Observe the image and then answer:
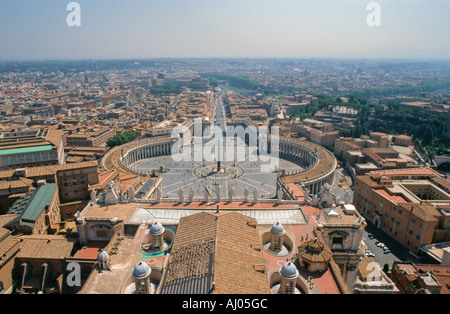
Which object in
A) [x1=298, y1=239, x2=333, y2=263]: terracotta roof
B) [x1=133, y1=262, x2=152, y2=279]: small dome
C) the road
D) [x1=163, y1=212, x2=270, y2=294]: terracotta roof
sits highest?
[x1=133, y1=262, x2=152, y2=279]: small dome

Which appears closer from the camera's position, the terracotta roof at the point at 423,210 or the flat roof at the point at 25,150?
the terracotta roof at the point at 423,210

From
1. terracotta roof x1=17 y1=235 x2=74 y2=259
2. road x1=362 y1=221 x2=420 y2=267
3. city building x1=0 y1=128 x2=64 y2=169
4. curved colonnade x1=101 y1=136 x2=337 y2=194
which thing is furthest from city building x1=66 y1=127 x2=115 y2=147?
road x1=362 y1=221 x2=420 y2=267

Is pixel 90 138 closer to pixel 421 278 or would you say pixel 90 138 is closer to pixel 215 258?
pixel 215 258

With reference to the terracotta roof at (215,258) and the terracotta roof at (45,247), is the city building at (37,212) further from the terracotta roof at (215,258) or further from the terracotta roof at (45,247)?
the terracotta roof at (215,258)

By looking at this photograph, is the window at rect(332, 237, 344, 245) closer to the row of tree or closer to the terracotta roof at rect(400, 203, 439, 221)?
the terracotta roof at rect(400, 203, 439, 221)

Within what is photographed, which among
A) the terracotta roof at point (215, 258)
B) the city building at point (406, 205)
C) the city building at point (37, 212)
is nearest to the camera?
the terracotta roof at point (215, 258)

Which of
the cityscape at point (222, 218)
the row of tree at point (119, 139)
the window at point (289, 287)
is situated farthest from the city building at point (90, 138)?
the window at point (289, 287)
